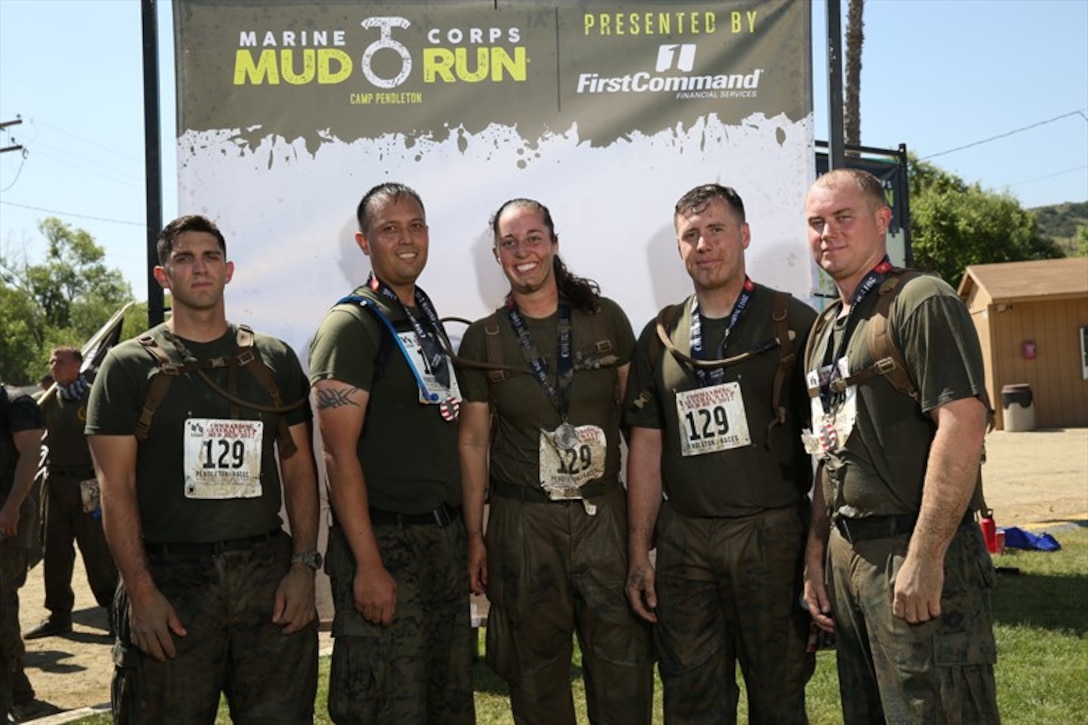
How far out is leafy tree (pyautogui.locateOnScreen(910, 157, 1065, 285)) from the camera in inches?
1730

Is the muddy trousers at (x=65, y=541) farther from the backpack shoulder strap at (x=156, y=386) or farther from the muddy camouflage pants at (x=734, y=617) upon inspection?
the muddy camouflage pants at (x=734, y=617)

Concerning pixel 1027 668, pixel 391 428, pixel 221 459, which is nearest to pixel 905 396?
pixel 391 428

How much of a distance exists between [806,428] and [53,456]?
671 cm

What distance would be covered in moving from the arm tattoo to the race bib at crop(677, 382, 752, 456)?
120cm

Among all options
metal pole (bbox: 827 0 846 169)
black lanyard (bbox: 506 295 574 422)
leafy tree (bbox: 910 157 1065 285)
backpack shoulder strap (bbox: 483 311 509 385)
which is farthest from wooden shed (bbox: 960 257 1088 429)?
backpack shoulder strap (bbox: 483 311 509 385)

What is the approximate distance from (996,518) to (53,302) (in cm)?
7308

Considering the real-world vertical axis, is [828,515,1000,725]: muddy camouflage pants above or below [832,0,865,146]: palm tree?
below

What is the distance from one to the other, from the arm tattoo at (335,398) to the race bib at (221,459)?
0.84 ft

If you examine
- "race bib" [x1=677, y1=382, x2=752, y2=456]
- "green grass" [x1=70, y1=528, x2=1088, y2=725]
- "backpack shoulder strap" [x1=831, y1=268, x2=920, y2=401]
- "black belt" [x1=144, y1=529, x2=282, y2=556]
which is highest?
"backpack shoulder strap" [x1=831, y1=268, x2=920, y2=401]

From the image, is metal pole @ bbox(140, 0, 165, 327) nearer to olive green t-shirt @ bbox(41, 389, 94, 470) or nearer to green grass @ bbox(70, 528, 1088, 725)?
green grass @ bbox(70, 528, 1088, 725)

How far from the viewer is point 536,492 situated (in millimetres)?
3941

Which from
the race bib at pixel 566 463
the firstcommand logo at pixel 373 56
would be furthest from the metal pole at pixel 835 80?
the race bib at pixel 566 463

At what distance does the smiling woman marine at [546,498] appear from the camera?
3.92 metres

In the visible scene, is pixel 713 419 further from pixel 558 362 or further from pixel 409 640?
pixel 409 640
